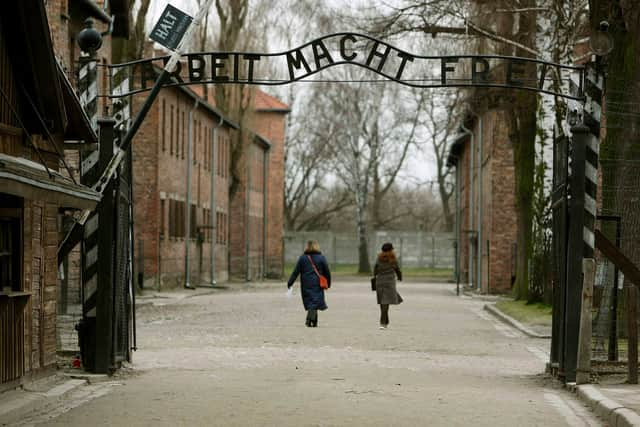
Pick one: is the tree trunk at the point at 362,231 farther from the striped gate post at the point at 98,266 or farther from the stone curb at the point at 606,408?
the stone curb at the point at 606,408

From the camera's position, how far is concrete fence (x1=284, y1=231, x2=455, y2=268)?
8975 cm

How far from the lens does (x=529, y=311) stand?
31.1m

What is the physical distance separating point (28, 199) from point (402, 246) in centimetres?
7868

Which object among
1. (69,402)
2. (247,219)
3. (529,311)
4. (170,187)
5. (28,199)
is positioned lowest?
(529,311)

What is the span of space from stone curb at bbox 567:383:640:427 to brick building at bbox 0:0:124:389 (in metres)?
4.93

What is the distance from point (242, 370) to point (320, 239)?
73850 millimetres

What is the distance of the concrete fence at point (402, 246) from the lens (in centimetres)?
8975

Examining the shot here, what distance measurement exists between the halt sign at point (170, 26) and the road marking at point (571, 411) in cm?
558

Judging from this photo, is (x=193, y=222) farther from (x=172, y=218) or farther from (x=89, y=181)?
(x=89, y=181)

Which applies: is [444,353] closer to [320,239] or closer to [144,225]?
[144,225]

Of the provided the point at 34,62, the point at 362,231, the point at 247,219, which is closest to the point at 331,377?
the point at 34,62

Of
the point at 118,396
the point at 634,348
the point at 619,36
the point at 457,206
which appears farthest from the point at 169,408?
the point at 457,206

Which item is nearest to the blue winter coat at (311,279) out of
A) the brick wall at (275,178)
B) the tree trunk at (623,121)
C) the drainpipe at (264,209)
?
the tree trunk at (623,121)

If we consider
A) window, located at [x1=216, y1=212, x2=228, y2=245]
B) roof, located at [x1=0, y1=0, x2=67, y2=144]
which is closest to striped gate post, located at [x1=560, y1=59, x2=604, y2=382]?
roof, located at [x1=0, y1=0, x2=67, y2=144]
